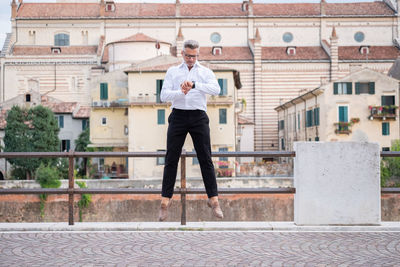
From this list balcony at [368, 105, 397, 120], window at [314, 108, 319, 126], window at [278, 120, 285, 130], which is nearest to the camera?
balcony at [368, 105, 397, 120]

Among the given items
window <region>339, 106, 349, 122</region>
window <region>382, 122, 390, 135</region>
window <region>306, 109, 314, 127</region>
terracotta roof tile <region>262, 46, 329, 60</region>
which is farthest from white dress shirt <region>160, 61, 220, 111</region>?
terracotta roof tile <region>262, 46, 329, 60</region>

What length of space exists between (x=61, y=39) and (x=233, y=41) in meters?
18.1

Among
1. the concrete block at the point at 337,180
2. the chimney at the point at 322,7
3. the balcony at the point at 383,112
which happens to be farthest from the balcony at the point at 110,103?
the concrete block at the point at 337,180

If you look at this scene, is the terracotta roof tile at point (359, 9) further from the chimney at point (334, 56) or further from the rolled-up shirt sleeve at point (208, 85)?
the rolled-up shirt sleeve at point (208, 85)

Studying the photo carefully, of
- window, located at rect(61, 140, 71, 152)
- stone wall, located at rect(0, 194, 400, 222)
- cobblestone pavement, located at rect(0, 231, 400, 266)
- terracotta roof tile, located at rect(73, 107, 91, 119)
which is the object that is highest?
terracotta roof tile, located at rect(73, 107, 91, 119)

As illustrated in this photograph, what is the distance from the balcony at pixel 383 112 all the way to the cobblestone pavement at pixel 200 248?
30.5 meters

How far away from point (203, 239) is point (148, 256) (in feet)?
3.25

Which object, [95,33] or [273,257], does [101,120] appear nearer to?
[95,33]

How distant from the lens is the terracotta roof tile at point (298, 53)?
171ft

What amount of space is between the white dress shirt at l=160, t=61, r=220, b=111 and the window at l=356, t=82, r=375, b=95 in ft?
103

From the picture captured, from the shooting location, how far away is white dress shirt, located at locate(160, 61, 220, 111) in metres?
5.70

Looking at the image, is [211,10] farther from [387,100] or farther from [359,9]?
[387,100]

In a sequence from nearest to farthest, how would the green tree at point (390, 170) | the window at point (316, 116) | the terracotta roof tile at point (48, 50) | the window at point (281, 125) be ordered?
the green tree at point (390, 170)
the window at point (316, 116)
the window at point (281, 125)
the terracotta roof tile at point (48, 50)

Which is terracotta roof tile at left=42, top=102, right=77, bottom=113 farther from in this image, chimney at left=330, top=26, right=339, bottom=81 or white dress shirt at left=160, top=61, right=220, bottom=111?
white dress shirt at left=160, top=61, right=220, bottom=111
